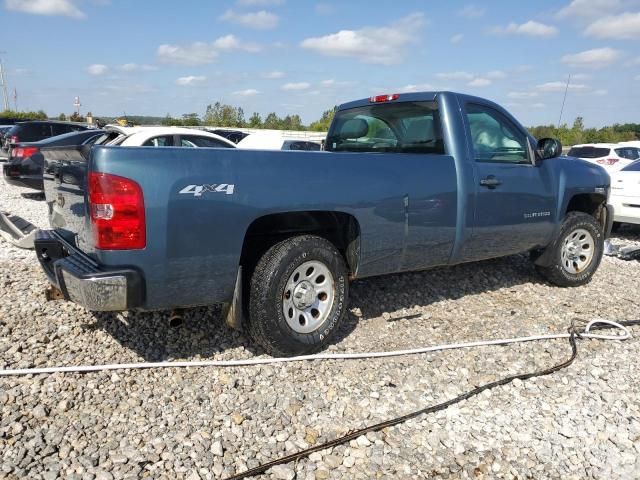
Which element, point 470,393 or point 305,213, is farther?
point 305,213

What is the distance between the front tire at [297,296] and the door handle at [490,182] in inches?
60.0

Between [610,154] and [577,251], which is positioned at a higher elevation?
[610,154]

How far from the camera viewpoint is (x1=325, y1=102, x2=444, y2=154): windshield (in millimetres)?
4605

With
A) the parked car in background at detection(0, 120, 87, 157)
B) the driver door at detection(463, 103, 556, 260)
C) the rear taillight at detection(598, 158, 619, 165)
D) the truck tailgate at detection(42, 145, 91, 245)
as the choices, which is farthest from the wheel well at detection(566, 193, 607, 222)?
the parked car in background at detection(0, 120, 87, 157)

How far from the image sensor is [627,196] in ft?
28.4

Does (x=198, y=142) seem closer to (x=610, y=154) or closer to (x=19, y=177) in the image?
(x=19, y=177)

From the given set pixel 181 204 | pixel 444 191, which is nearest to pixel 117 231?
pixel 181 204

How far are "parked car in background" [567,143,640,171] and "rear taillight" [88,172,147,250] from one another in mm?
14557

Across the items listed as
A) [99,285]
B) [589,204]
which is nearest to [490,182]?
[589,204]

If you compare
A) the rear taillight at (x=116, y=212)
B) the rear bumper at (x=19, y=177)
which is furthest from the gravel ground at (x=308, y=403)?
the rear bumper at (x=19, y=177)

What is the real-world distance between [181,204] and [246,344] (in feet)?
4.63

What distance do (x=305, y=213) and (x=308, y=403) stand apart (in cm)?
128

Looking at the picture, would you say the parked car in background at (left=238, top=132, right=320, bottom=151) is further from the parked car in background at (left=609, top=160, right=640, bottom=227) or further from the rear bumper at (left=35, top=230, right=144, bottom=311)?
the rear bumper at (left=35, top=230, right=144, bottom=311)

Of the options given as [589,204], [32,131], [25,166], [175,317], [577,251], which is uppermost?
[32,131]
